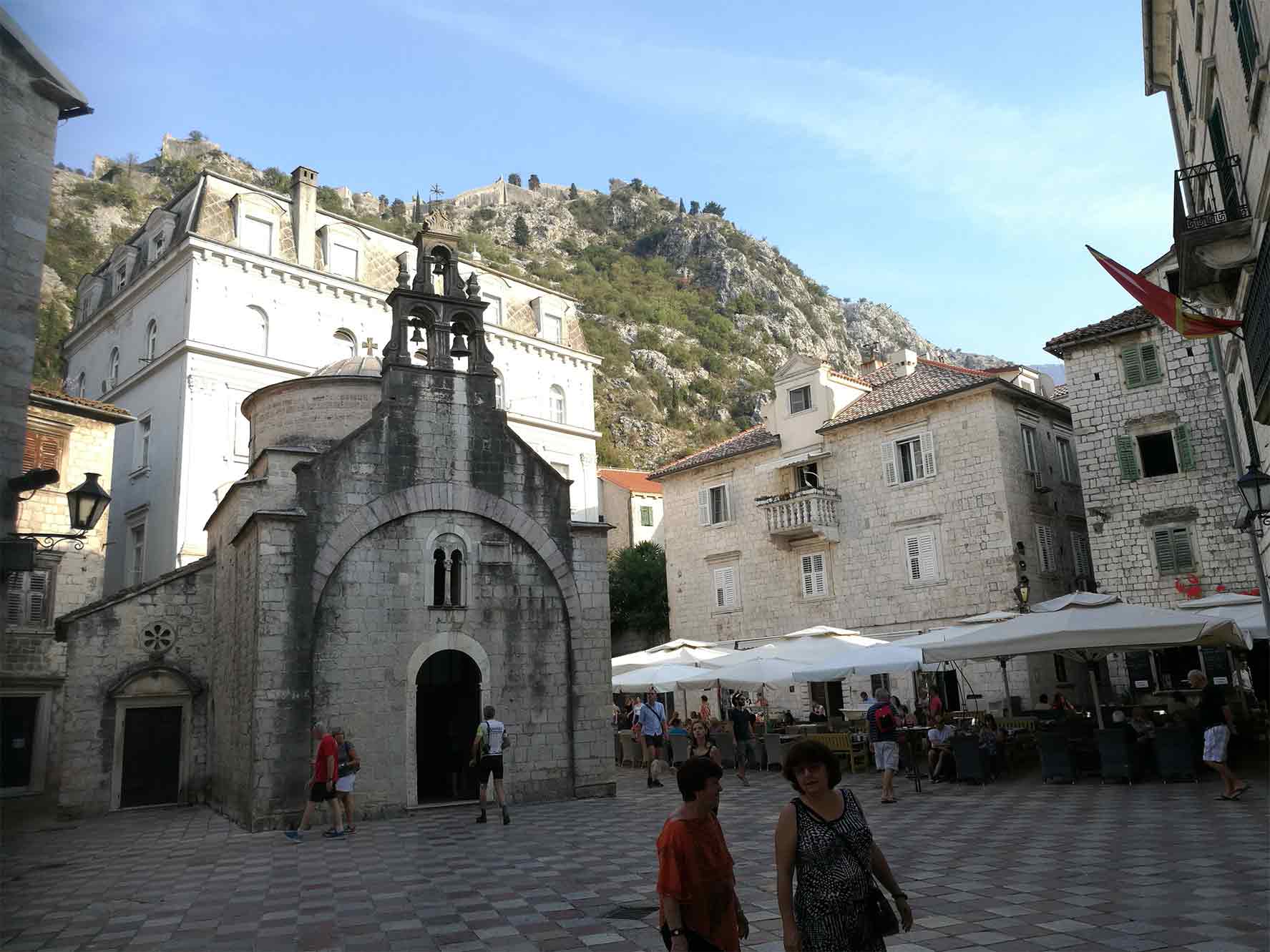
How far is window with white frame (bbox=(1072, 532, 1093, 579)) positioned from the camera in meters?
29.5

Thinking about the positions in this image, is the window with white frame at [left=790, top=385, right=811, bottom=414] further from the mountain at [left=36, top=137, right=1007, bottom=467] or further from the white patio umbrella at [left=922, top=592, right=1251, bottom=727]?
the mountain at [left=36, top=137, right=1007, bottom=467]

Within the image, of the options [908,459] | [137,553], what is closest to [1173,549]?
[908,459]

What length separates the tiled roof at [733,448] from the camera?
110 feet

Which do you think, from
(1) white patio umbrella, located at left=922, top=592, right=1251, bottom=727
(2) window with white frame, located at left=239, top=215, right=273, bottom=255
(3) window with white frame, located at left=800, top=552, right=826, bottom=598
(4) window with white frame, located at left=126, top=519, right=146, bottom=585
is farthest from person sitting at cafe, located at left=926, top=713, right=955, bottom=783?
(2) window with white frame, located at left=239, top=215, right=273, bottom=255

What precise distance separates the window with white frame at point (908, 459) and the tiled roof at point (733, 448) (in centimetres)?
459

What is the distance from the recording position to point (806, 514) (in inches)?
1212

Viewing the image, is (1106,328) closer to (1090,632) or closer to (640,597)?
(1090,632)

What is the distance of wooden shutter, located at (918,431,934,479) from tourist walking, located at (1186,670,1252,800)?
50.8 feet

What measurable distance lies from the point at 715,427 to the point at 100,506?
227 ft

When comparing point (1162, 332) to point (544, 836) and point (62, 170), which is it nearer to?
point (544, 836)

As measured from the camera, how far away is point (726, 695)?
3359cm

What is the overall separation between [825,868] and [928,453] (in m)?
26.4

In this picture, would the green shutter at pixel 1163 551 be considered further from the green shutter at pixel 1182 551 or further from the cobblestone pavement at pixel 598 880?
the cobblestone pavement at pixel 598 880

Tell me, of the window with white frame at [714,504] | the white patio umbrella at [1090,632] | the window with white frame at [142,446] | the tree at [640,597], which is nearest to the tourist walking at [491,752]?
the white patio umbrella at [1090,632]
